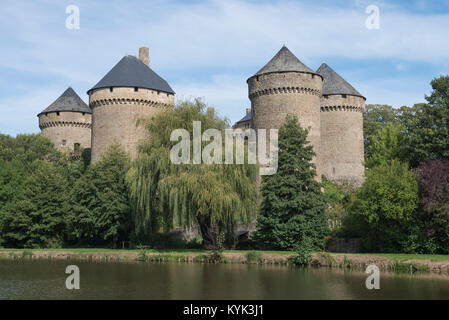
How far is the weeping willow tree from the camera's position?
2161 centimetres

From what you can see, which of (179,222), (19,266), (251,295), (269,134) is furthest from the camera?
(269,134)

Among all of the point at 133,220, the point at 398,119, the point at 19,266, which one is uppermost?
the point at 398,119

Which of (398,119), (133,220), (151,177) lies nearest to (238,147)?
(151,177)

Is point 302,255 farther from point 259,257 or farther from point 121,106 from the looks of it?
point 121,106

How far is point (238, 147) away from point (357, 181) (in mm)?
15854

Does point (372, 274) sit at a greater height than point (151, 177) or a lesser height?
lesser

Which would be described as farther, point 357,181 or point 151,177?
point 357,181

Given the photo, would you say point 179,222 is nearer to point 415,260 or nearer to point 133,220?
point 133,220

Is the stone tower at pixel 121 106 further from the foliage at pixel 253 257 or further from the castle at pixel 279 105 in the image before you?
the foliage at pixel 253 257

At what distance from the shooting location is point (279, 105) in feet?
105

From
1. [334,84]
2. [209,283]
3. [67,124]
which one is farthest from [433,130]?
[67,124]

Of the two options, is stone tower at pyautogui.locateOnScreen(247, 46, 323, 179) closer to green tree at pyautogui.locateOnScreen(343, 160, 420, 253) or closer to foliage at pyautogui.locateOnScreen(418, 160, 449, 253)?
green tree at pyautogui.locateOnScreen(343, 160, 420, 253)

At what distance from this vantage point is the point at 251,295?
13.0 metres

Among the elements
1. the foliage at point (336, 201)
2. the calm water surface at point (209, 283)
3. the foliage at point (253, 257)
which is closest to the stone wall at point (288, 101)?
the foliage at point (336, 201)
